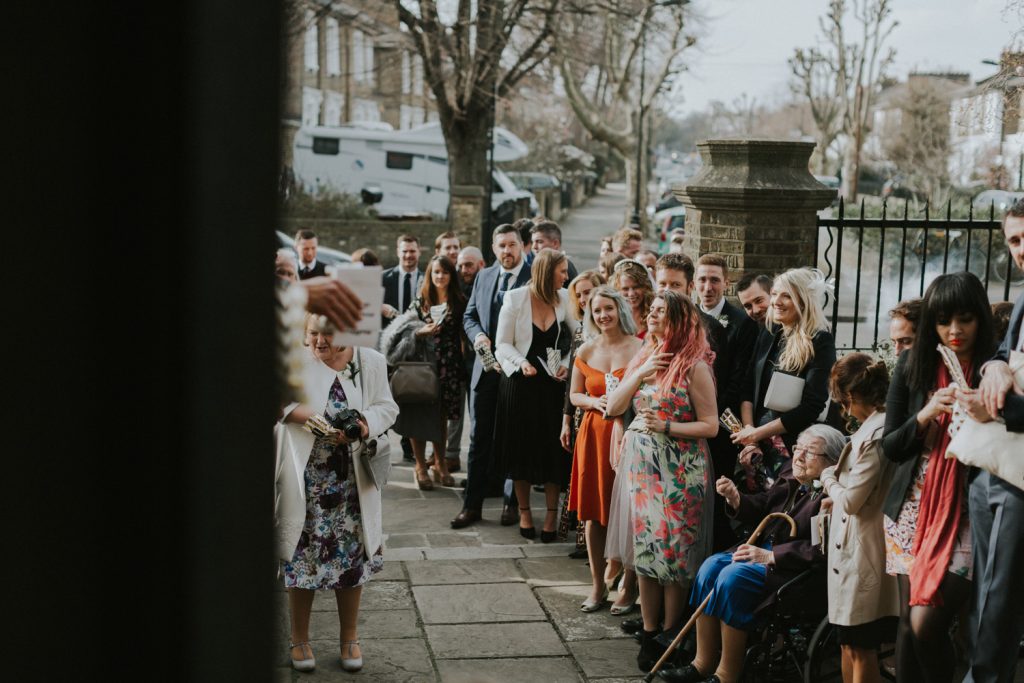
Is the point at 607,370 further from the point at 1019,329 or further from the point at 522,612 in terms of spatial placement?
the point at 1019,329

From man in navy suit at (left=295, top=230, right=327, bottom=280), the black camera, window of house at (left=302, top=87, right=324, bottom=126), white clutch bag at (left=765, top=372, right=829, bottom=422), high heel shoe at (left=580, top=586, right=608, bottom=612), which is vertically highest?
window of house at (left=302, top=87, right=324, bottom=126)

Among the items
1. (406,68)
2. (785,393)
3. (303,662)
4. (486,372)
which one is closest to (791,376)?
(785,393)

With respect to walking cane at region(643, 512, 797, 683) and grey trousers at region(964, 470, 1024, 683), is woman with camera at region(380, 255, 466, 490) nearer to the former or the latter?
walking cane at region(643, 512, 797, 683)

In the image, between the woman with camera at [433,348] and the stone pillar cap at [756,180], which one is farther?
the woman with camera at [433,348]

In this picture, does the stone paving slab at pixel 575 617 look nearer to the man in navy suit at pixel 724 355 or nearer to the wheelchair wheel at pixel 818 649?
the man in navy suit at pixel 724 355

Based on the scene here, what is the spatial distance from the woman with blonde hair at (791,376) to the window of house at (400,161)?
19998mm

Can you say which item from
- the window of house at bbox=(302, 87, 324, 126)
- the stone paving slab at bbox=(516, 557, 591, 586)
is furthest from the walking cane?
the window of house at bbox=(302, 87, 324, 126)

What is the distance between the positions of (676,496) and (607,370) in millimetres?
1190

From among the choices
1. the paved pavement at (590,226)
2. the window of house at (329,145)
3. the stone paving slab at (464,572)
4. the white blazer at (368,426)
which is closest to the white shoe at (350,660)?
the white blazer at (368,426)

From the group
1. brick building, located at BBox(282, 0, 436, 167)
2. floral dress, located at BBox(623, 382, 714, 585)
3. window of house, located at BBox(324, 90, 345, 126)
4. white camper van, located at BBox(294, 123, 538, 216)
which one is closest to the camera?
floral dress, located at BBox(623, 382, 714, 585)

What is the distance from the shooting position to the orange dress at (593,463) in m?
6.59

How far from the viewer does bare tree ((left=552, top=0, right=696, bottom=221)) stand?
22.0 metres

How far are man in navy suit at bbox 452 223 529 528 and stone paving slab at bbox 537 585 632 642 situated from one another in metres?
1.43

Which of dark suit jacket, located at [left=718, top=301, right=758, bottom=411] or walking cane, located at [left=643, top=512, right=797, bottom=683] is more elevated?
dark suit jacket, located at [left=718, top=301, right=758, bottom=411]
